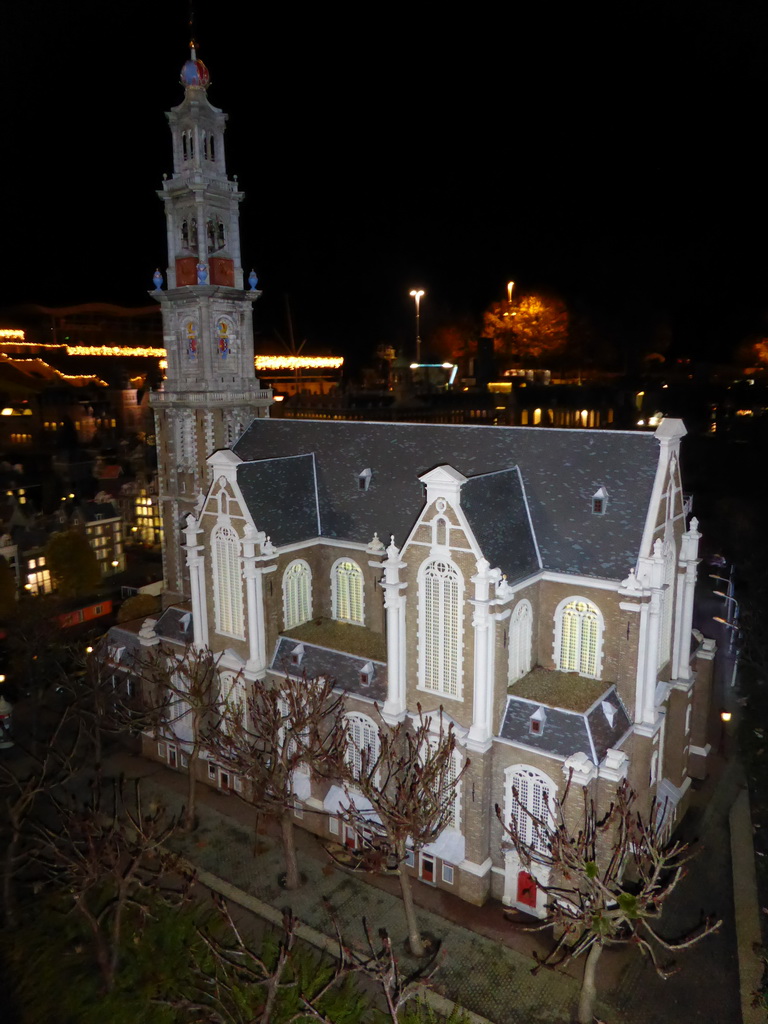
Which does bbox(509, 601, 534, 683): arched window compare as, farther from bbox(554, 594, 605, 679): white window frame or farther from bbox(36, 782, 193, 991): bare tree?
bbox(36, 782, 193, 991): bare tree

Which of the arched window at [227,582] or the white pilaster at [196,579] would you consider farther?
the white pilaster at [196,579]

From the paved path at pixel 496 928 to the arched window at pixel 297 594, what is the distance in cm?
1137

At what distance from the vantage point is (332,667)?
39.6 m

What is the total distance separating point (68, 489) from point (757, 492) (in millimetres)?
82041

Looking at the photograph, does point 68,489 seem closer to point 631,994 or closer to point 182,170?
point 182,170

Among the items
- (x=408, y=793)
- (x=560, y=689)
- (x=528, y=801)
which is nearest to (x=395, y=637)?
(x=408, y=793)

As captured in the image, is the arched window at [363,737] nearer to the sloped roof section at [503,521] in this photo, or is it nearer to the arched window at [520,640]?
the arched window at [520,640]

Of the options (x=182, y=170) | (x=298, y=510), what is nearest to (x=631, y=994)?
(x=298, y=510)

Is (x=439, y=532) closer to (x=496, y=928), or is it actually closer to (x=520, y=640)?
(x=520, y=640)

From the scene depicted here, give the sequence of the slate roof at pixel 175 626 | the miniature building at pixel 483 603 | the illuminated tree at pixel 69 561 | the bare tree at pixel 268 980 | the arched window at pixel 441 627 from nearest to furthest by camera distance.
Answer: the bare tree at pixel 268 980 < the miniature building at pixel 483 603 < the arched window at pixel 441 627 < the slate roof at pixel 175 626 < the illuminated tree at pixel 69 561

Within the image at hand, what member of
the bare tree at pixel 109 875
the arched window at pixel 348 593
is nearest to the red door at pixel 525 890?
the bare tree at pixel 109 875

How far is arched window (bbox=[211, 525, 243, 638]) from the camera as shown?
42031 mm

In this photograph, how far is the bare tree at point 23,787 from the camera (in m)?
32.5

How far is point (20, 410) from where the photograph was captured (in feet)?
353
